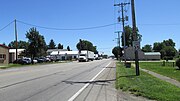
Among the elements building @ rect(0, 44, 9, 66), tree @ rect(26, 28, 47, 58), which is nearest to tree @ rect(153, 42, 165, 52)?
tree @ rect(26, 28, 47, 58)

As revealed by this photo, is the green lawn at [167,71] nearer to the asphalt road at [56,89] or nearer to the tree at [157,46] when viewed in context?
the asphalt road at [56,89]

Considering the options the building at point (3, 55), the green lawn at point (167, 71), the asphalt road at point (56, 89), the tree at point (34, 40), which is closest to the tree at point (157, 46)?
the tree at point (34, 40)

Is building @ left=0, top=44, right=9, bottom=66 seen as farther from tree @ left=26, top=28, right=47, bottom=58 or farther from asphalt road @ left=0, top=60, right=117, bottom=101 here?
asphalt road @ left=0, top=60, right=117, bottom=101

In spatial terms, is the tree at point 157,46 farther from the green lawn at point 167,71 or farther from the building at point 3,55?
the green lawn at point 167,71

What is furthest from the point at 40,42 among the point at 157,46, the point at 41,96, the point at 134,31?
the point at 157,46

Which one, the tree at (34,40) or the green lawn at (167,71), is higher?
the tree at (34,40)

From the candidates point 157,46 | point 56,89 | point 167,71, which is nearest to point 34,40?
point 167,71

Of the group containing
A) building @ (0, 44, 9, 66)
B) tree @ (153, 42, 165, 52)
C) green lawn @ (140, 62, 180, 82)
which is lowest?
green lawn @ (140, 62, 180, 82)

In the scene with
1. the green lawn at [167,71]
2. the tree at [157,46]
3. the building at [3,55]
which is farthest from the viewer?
the tree at [157,46]

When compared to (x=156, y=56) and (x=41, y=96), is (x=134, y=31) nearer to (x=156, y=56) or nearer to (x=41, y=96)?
(x=41, y=96)

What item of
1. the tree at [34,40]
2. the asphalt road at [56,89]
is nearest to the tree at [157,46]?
the tree at [34,40]

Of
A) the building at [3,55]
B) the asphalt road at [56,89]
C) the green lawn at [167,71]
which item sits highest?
the building at [3,55]

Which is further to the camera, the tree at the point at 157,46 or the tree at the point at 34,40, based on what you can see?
the tree at the point at 157,46

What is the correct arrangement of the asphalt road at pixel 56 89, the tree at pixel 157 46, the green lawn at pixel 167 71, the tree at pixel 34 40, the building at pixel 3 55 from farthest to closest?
the tree at pixel 157 46 < the tree at pixel 34 40 < the building at pixel 3 55 < the green lawn at pixel 167 71 < the asphalt road at pixel 56 89
